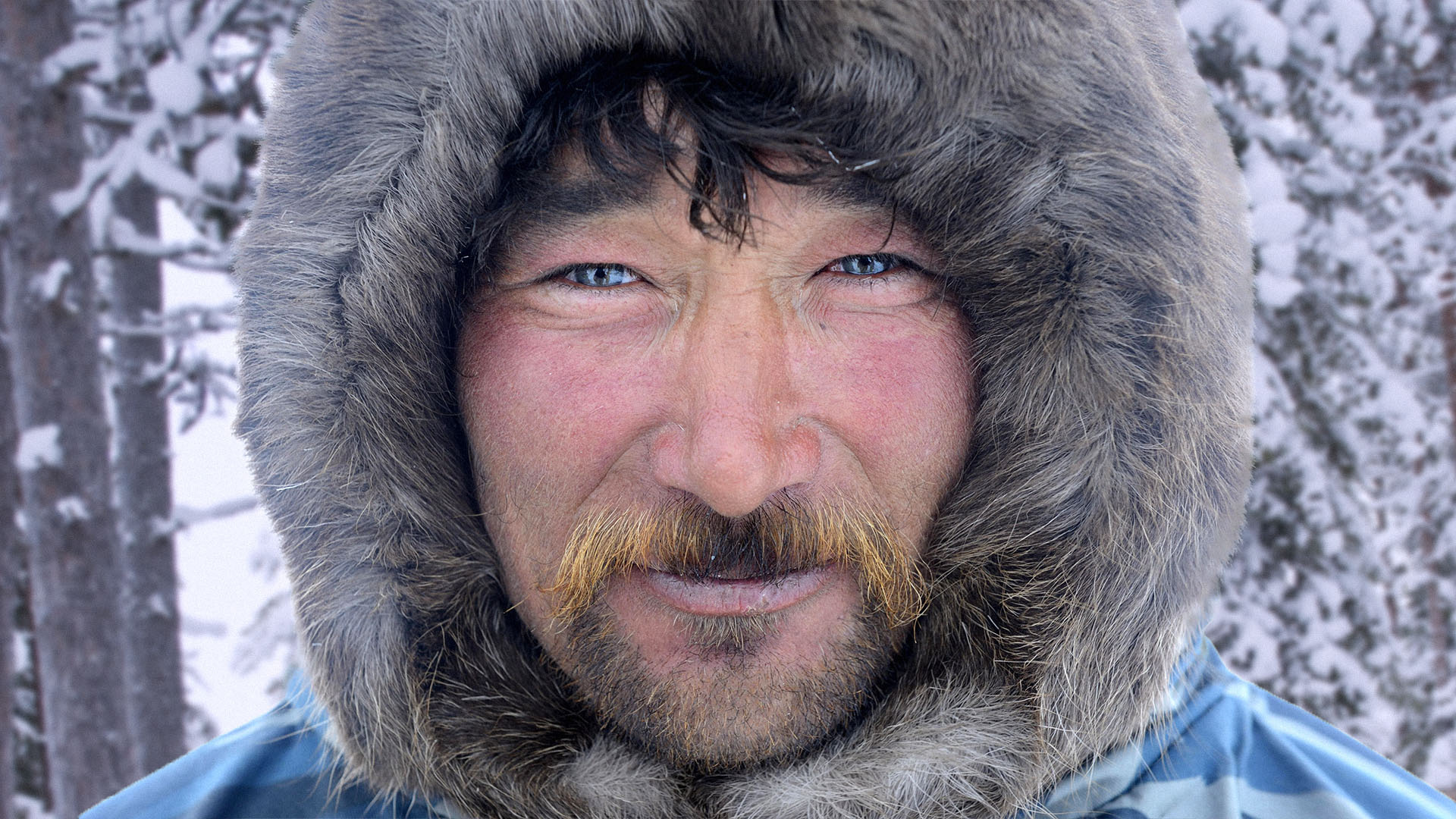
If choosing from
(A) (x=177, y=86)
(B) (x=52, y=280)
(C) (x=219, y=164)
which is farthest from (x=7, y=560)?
(A) (x=177, y=86)

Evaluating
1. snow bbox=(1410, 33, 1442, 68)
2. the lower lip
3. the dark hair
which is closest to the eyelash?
the dark hair

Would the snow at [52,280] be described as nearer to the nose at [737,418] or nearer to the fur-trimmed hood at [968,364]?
the fur-trimmed hood at [968,364]

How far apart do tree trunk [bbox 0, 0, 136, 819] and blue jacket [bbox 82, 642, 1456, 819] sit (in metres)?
3.41

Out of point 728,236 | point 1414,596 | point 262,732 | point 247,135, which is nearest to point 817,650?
point 728,236

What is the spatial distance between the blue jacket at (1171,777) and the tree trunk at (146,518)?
11.6 feet

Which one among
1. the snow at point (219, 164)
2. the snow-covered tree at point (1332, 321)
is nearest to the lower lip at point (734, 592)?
the snow-covered tree at point (1332, 321)

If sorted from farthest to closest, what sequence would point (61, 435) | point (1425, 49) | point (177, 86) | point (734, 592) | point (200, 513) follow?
1. point (200, 513)
2. point (1425, 49)
3. point (61, 435)
4. point (177, 86)
5. point (734, 592)

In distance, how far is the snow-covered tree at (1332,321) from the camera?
3.81 m

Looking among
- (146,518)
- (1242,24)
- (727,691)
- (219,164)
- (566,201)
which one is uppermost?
(1242,24)

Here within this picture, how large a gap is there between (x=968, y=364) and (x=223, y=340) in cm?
463

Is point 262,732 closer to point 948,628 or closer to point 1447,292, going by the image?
point 948,628

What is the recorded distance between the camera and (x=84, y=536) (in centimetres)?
460

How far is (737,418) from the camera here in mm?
1372

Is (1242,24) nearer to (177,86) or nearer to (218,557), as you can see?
(177,86)
